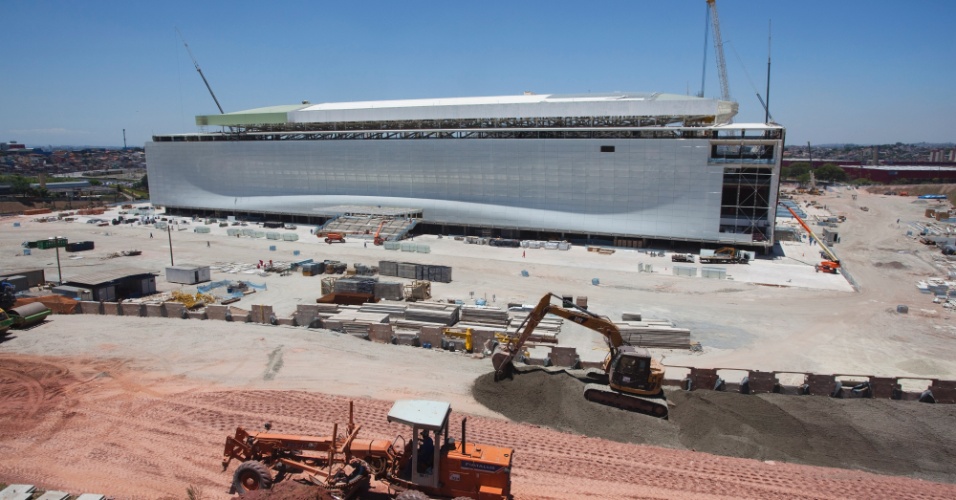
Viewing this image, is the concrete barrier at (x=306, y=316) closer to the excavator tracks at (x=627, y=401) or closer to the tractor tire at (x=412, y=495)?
the excavator tracks at (x=627, y=401)

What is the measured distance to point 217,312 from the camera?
3053 cm

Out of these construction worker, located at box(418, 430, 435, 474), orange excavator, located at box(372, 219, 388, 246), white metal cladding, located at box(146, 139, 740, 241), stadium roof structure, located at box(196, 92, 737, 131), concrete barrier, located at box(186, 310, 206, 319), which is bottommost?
concrete barrier, located at box(186, 310, 206, 319)

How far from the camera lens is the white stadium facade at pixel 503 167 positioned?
53750 millimetres

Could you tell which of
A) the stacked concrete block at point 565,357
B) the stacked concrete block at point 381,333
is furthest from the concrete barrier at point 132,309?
the stacked concrete block at point 565,357

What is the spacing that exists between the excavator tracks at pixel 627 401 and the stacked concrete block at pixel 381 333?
10.9 meters

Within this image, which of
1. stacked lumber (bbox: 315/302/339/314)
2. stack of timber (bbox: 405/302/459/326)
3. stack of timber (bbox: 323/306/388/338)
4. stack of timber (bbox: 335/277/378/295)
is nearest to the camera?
stack of timber (bbox: 323/306/388/338)

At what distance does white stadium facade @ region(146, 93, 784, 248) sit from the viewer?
176 ft

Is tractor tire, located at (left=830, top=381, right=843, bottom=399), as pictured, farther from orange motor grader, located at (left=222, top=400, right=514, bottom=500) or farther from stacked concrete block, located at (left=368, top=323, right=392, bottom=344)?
stacked concrete block, located at (left=368, top=323, right=392, bottom=344)

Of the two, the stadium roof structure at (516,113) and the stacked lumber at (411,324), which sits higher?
the stadium roof structure at (516,113)

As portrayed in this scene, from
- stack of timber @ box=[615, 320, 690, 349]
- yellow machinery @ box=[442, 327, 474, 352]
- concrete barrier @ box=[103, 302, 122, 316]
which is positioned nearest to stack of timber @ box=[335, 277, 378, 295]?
yellow machinery @ box=[442, 327, 474, 352]

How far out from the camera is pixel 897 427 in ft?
58.0

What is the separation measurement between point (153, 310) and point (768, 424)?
30.8m

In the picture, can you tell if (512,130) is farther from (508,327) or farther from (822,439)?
(822,439)

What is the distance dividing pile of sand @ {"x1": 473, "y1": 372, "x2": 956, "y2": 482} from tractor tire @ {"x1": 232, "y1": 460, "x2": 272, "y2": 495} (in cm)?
854
